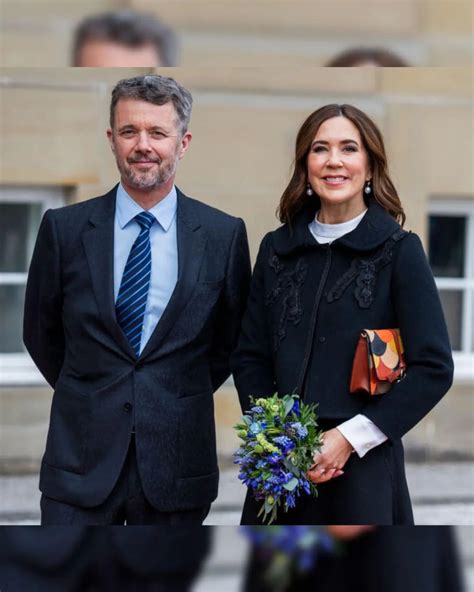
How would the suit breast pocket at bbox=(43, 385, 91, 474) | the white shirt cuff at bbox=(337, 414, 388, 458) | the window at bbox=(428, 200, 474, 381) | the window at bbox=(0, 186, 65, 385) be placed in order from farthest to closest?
the window at bbox=(428, 200, 474, 381), the window at bbox=(0, 186, 65, 385), the suit breast pocket at bbox=(43, 385, 91, 474), the white shirt cuff at bbox=(337, 414, 388, 458)

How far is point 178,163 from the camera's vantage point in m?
3.14

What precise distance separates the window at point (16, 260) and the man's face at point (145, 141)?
37.9 inches

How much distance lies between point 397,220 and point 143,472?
81 cm

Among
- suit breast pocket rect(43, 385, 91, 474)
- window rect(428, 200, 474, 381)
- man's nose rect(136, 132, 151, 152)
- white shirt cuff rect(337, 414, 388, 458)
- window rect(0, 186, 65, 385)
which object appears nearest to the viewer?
white shirt cuff rect(337, 414, 388, 458)

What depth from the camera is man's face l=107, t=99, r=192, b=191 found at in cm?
302

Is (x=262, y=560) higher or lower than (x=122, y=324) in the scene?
lower

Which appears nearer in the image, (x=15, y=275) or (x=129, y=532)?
(x=129, y=532)

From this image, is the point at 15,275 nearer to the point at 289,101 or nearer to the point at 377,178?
the point at 289,101

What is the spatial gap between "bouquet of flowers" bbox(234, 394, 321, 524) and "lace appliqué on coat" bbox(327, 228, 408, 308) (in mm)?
246

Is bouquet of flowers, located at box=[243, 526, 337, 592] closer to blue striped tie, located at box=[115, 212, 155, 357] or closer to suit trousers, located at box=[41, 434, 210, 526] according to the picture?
suit trousers, located at box=[41, 434, 210, 526]

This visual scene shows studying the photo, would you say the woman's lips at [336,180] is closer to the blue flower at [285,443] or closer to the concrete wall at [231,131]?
the concrete wall at [231,131]

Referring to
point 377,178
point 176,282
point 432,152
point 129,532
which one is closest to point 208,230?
point 176,282

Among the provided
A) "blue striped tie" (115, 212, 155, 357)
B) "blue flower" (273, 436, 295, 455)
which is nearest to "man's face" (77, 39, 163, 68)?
"blue striped tie" (115, 212, 155, 357)

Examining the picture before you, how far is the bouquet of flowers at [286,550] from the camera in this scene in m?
2.75
